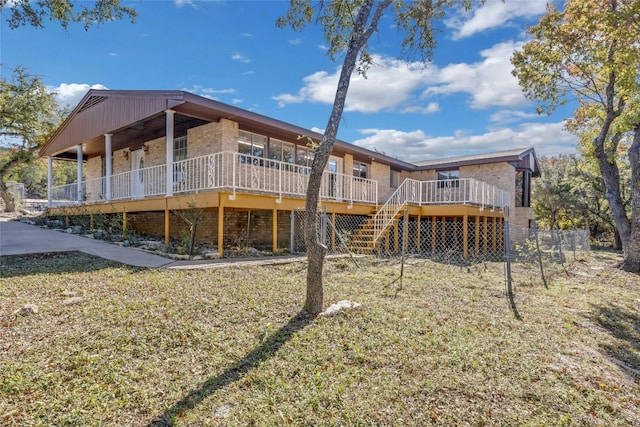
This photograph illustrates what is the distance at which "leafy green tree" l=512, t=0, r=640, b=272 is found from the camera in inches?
372

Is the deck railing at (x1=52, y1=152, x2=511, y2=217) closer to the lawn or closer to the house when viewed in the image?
the house

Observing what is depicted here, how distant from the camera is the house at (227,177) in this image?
936cm

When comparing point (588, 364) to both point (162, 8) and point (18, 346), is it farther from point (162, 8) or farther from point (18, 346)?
point (162, 8)

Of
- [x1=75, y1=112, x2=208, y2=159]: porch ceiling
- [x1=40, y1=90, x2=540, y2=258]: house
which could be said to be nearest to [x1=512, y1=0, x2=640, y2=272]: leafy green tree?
[x1=40, y1=90, x2=540, y2=258]: house

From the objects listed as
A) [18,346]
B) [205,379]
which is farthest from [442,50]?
[18,346]

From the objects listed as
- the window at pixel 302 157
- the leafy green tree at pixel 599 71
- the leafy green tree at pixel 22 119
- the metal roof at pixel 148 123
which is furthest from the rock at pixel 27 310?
the leafy green tree at pixel 22 119

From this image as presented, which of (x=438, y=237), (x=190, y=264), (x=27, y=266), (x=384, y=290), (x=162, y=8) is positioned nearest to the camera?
(x=384, y=290)

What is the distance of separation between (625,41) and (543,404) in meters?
10.8

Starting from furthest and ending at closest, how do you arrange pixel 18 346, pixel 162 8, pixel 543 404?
pixel 162 8, pixel 18 346, pixel 543 404

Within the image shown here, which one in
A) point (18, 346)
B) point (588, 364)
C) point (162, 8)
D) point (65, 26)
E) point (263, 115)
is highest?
point (162, 8)

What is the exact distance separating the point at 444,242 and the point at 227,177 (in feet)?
31.1

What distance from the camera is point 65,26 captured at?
6824 millimetres

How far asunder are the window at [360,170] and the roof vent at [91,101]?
9.98 m

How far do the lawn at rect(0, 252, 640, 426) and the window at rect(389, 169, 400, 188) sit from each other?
12690 mm
